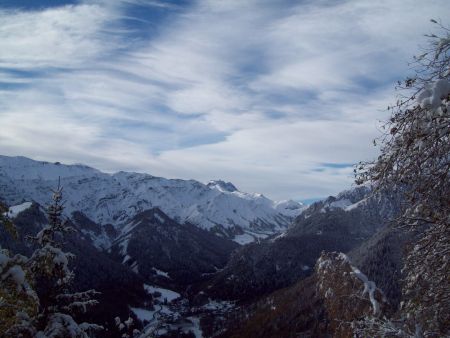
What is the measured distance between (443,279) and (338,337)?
523 inches

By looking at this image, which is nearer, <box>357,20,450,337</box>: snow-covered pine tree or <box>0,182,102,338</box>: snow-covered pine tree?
<box>357,20,450,337</box>: snow-covered pine tree

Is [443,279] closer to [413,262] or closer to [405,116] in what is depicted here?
[413,262]

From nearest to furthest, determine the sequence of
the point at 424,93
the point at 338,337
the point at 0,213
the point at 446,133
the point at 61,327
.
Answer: the point at 424,93 < the point at 446,133 < the point at 0,213 < the point at 61,327 < the point at 338,337

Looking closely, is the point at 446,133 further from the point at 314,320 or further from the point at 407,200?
the point at 314,320

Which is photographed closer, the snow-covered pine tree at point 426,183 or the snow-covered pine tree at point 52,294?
the snow-covered pine tree at point 426,183

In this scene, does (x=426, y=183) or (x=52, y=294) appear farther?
(x=52, y=294)

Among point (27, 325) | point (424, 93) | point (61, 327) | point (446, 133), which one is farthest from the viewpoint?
point (61, 327)

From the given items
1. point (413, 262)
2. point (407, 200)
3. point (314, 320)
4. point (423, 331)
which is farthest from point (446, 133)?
point (314, 320)

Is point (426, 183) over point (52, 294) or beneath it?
over

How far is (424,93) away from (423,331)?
5.34 meters

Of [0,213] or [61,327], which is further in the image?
[61,327]

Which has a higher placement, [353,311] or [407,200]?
[407,200]

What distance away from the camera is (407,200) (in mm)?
8984

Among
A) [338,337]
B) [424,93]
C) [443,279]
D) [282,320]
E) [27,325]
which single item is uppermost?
[424,93]
